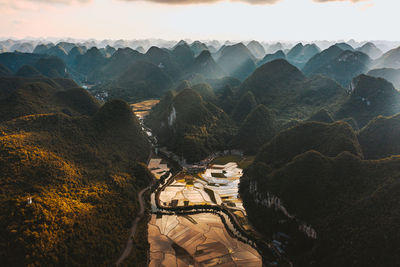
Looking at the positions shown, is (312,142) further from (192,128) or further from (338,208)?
(192,128)

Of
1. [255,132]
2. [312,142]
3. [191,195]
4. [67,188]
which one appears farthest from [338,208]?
[255,132]

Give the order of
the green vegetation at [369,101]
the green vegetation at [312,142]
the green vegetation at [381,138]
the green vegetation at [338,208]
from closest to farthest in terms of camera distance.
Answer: the green vegetation at [338,208] < the green vegetation at [312,142] < the green vegetation at [381,138] < the green vegetation at [369,101]

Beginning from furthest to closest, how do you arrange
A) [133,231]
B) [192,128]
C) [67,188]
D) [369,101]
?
[369,101] → [192,128] → [133,231] → [67,188]

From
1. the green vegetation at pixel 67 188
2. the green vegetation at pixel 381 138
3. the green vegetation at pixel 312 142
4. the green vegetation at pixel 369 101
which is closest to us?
the green vegetation at pixel 67 188

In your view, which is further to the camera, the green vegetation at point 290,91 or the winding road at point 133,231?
the green vegetation at point 290,91

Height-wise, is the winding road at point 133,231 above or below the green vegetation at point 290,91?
below

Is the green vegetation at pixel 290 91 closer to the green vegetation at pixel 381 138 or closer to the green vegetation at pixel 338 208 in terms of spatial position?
the green vegetation at pixel 381 138

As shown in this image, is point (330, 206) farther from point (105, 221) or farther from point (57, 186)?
point (57, 186)

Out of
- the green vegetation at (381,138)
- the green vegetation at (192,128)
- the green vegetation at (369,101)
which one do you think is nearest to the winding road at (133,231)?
the green vegetation at (192,128)

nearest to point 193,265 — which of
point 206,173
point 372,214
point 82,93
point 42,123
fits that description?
point 372,214
